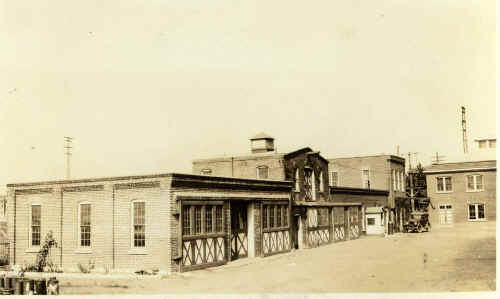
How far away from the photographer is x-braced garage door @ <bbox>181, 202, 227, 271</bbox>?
2331cm

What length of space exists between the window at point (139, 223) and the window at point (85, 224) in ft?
8.28

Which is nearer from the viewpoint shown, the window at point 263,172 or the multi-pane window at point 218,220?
the multi-pane window at point 218,220

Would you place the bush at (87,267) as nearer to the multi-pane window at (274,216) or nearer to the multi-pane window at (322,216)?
the multi-pane window at (274,216)

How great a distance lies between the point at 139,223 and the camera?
2336 cm

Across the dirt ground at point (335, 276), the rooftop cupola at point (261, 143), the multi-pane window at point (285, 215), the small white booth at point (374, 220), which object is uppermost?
the rooftop cupola at point (261, 143)

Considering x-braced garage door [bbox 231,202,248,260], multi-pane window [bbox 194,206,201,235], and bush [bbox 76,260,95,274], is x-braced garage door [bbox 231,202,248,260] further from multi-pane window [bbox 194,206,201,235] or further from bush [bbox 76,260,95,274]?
bush [bbox 76,260,95,274]

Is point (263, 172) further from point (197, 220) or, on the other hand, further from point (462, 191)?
point (462, 191)

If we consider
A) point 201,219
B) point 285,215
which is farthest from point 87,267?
point 285,215

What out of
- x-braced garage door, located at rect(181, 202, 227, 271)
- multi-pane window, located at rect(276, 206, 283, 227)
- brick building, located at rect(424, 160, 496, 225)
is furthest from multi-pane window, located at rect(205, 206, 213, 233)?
brick building, located at rect(424, 160, 496, 225)

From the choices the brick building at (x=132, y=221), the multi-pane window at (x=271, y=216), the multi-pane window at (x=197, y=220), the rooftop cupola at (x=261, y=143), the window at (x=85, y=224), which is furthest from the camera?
the rooftop cupola at (x=261, y=143)

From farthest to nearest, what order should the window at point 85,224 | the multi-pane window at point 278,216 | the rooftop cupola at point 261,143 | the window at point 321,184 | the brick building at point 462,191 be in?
the brick building at point 462,191 → the window at point 321,184 → the rooftop cupola at point 261,143 → the multi-pane window at point 278,216 → the window at point 85,224

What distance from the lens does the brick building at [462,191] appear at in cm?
5288

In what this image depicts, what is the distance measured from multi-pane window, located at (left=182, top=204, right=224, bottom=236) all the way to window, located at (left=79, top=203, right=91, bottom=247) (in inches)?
178

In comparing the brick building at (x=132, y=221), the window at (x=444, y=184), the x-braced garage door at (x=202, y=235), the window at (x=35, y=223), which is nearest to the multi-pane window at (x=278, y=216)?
the brick building at (x=132, y=221)
